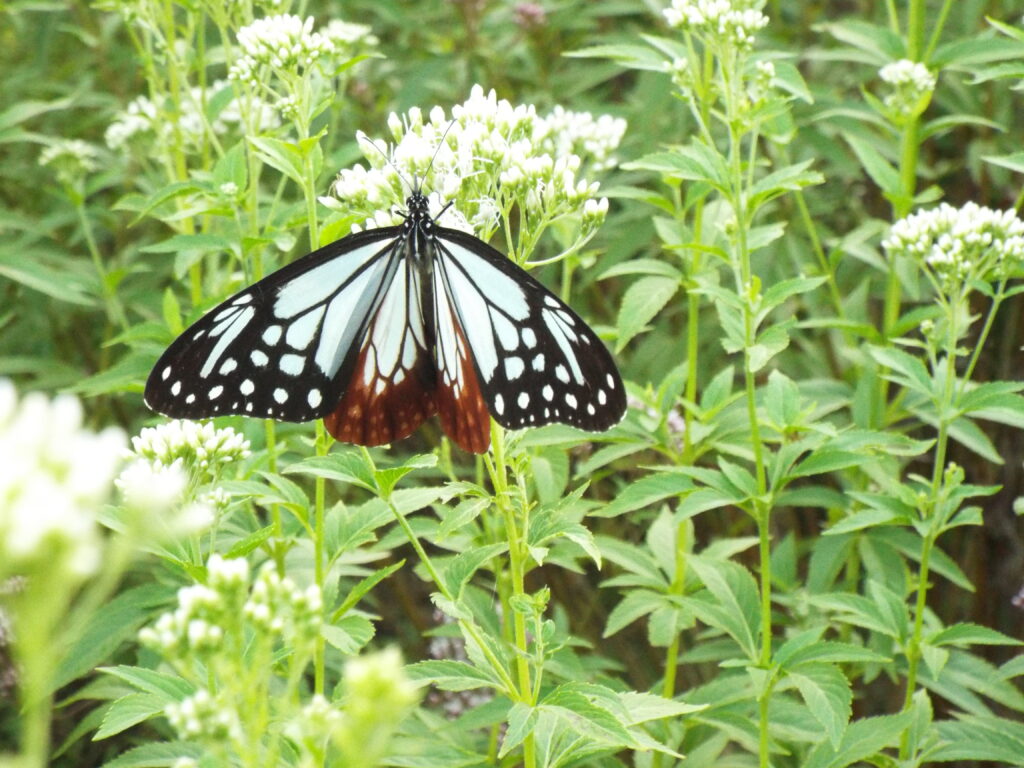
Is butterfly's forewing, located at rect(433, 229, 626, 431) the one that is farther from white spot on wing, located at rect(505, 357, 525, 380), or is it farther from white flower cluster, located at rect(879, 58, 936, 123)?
white flower cluster, located at rect(879, 58, 936, 123)

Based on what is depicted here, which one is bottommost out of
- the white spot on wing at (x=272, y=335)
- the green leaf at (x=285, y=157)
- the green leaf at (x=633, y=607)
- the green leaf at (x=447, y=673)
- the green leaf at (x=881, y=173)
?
the green leaf at (x=633, y=607)

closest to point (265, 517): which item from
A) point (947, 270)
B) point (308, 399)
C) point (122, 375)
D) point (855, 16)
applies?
point (122, 375)

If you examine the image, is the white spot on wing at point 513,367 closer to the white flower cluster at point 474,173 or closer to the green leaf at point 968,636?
Answer: the white flower cluster at point 474,173

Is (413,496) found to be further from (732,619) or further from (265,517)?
(265,517)

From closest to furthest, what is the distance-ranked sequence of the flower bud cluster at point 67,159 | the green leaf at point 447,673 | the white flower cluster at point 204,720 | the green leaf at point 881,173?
the white flower cluster at point 204,720 < the green leaf at point 447,673 < the green leaf at point 881,173 < the flower bud cluster at point 67,159

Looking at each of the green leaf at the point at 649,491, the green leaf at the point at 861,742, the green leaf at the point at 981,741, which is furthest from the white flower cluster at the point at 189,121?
the green leaf at the point at 981,741

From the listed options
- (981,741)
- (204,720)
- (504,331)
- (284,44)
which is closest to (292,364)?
(504,331)

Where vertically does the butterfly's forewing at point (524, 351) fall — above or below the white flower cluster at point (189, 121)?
below
